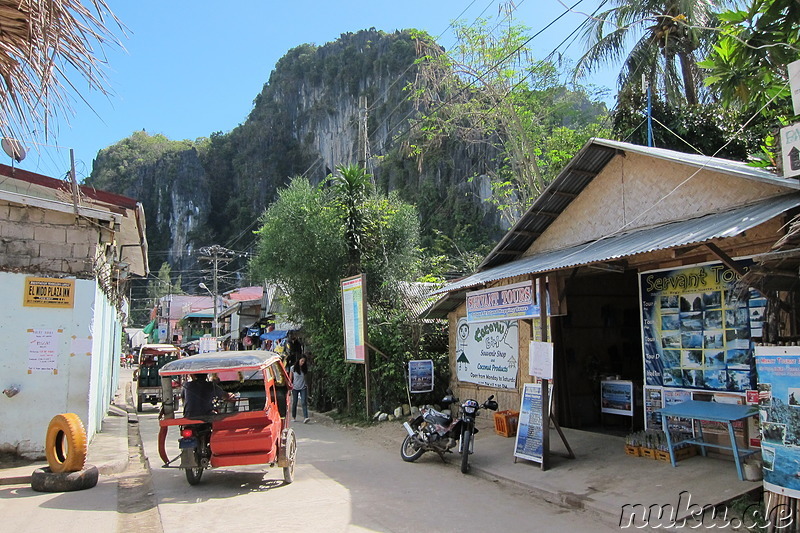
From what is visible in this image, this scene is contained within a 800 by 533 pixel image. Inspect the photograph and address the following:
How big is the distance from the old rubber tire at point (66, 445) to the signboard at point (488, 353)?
6.79 meters

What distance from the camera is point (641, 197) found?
9.05 metres

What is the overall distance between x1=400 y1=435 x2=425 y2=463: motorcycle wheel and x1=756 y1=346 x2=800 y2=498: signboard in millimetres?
5526

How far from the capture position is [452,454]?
10070 millimetres

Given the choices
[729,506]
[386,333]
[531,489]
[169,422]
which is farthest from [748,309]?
[386,333]

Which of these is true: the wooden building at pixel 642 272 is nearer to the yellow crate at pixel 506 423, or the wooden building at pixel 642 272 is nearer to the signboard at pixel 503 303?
the signboard at pixel 503 303

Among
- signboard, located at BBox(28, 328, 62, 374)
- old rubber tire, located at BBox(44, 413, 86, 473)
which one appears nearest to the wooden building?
old rubber tire, located at BBox(44, 413, 86, 473)

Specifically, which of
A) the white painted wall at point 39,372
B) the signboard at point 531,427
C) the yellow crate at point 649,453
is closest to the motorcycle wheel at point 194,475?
the white painted wall at point 39,372

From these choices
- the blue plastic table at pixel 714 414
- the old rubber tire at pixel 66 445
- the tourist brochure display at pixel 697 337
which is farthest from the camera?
the old rubber tire at pixel 66 445

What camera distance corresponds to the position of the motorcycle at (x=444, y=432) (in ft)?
29.4

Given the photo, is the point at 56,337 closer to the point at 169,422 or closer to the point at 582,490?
the point at 169,422

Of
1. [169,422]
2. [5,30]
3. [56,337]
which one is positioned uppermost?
[5,30]

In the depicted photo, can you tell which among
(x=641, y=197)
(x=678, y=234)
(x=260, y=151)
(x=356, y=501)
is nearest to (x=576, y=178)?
(x=641, y=197)

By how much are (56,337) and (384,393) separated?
291 inches

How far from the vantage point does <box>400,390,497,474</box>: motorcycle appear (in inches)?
353
